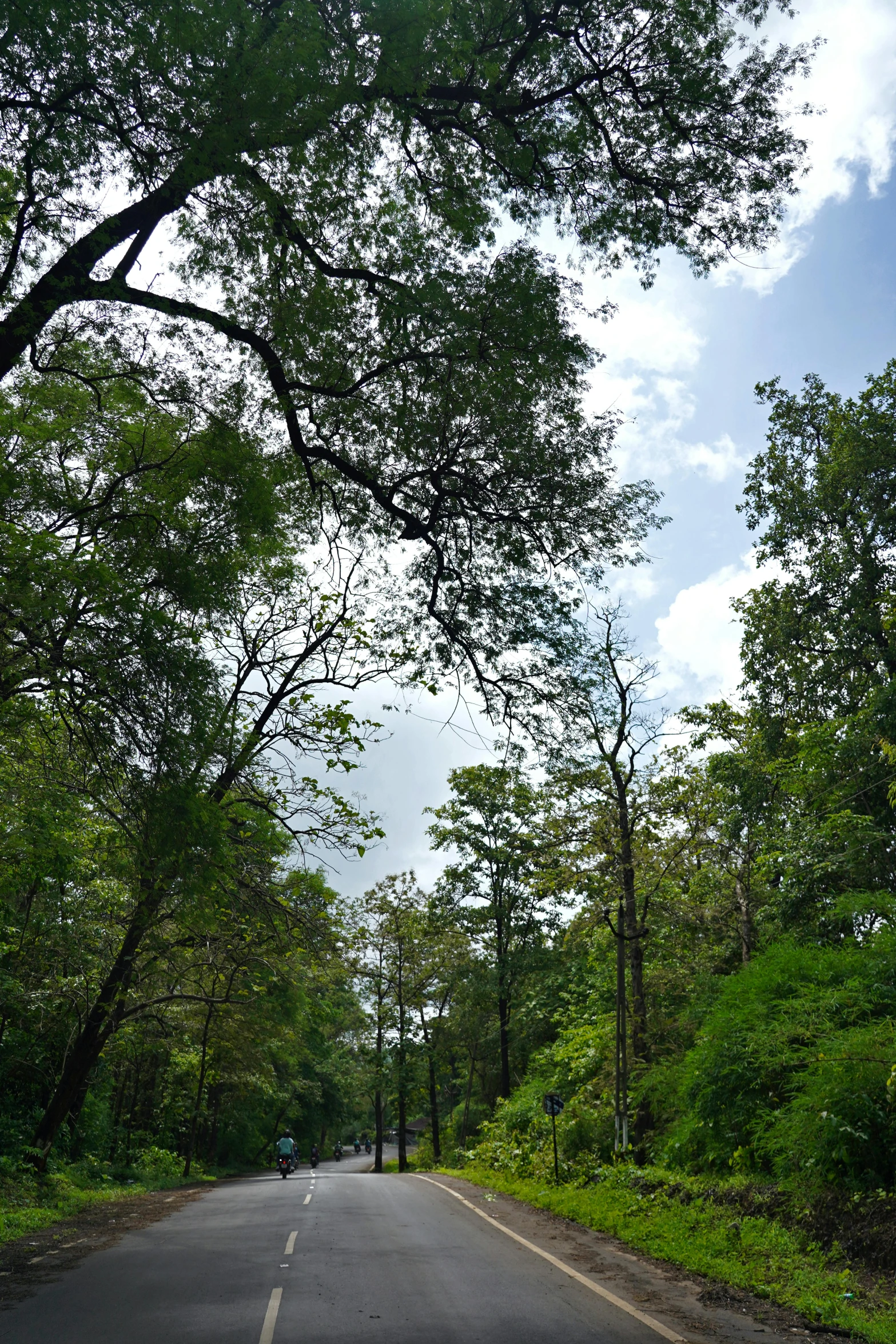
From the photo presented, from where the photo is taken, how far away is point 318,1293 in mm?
7555

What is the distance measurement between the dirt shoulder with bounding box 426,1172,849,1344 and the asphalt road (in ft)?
1.22

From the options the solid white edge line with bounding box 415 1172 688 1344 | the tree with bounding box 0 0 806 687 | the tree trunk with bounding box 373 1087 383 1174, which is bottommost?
the tree trunk with bounding box 373 1087 383 1174

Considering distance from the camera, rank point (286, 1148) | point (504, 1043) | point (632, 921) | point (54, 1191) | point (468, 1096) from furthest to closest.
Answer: point (468, 1096) < point (504, 1043) < point (286, 1148) < point (632, 921) < point (54, 1191)

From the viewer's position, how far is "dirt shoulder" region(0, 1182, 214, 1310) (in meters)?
8.27

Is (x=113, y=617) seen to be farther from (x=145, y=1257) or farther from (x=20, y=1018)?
(x=20, y=1018)

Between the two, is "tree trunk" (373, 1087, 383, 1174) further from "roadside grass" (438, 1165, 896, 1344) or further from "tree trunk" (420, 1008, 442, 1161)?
"roadside grass" (438, 1165, 896, 1344)

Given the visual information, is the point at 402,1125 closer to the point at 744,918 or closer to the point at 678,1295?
the point at 744,918

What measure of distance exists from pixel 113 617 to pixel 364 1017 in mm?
37391

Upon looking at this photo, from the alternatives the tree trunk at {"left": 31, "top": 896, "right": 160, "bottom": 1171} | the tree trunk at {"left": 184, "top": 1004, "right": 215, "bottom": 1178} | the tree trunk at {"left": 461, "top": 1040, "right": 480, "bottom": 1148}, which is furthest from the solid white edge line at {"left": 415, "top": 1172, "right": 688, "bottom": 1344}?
the tree trunk at {"left": 461, "top": 1040, "right": 480, "bottom": 1148}

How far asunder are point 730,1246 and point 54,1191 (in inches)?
471

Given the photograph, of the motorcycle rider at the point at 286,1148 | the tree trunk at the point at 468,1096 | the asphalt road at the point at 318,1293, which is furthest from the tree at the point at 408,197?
the tree trunk at the point at 468,1096

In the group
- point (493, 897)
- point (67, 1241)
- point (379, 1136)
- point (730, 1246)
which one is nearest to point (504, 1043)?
point (493, 897)

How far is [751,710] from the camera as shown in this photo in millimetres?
20516

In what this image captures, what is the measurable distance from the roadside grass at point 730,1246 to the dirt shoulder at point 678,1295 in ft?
0.48
